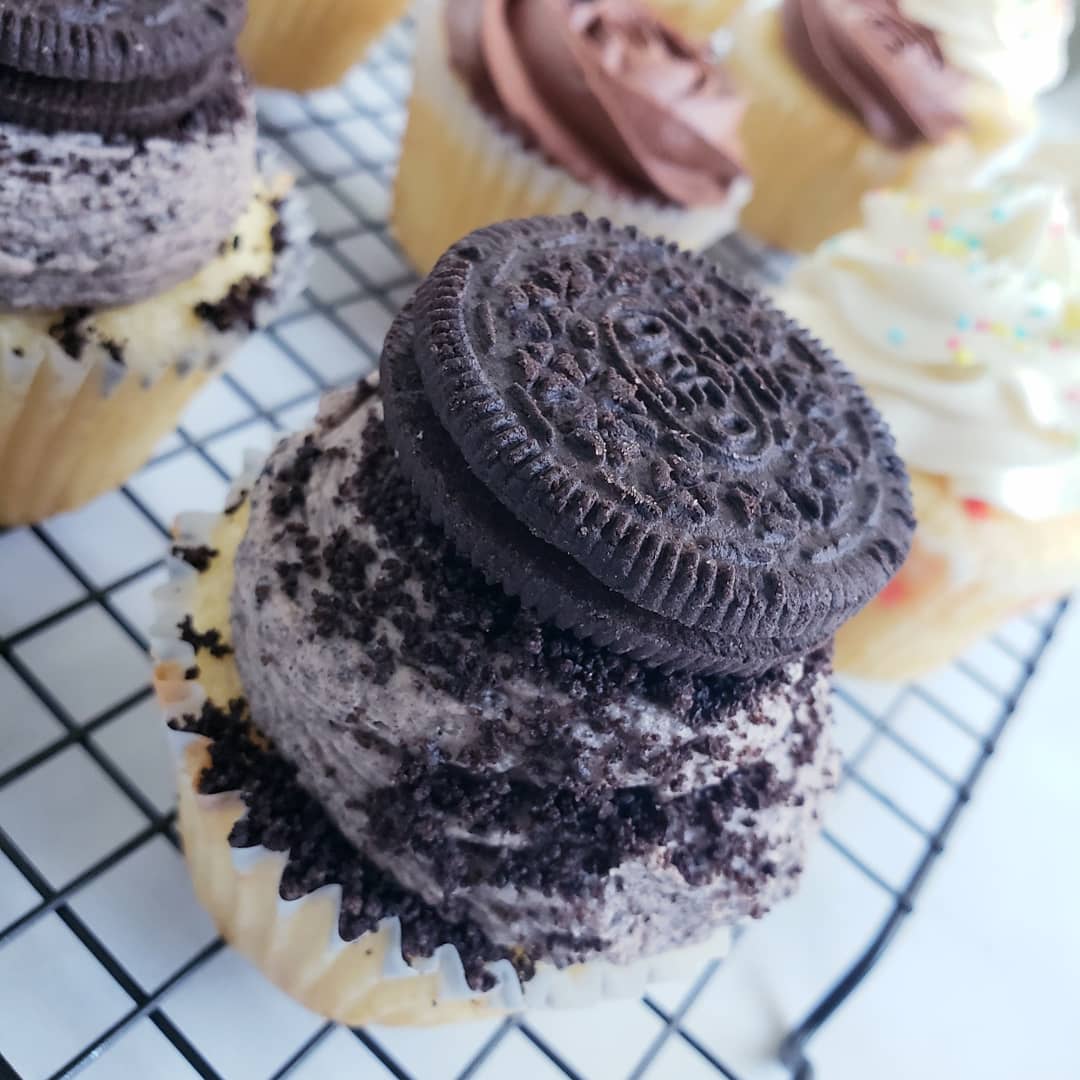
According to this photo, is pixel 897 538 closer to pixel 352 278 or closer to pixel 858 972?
pixel 858 972

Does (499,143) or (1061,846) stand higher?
(499,143)

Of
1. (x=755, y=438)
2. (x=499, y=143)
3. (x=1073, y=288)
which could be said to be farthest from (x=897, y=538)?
(x=499, y=143)

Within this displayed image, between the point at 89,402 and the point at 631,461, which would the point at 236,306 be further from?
the point at 631,461

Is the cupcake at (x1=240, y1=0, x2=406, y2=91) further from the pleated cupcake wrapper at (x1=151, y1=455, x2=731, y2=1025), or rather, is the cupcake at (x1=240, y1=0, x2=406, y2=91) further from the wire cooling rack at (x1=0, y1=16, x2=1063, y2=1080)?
the pleated cupcake wrapper at (x1=151, y1=455, x2=731, y2=1025)

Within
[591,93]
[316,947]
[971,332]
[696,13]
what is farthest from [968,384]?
[696,13]

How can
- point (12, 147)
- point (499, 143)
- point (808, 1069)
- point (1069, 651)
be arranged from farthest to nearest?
1. point (1069, 651)
2. point (499, 143)
3. point (808, 1069)
4. point (12, 147)

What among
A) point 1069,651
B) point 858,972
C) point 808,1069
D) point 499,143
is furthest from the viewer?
point 1069,651

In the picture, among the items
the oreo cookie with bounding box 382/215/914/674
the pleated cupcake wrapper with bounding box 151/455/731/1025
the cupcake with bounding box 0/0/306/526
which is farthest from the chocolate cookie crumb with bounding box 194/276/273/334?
the oreo cookie with bounding box 382/215/914/674
